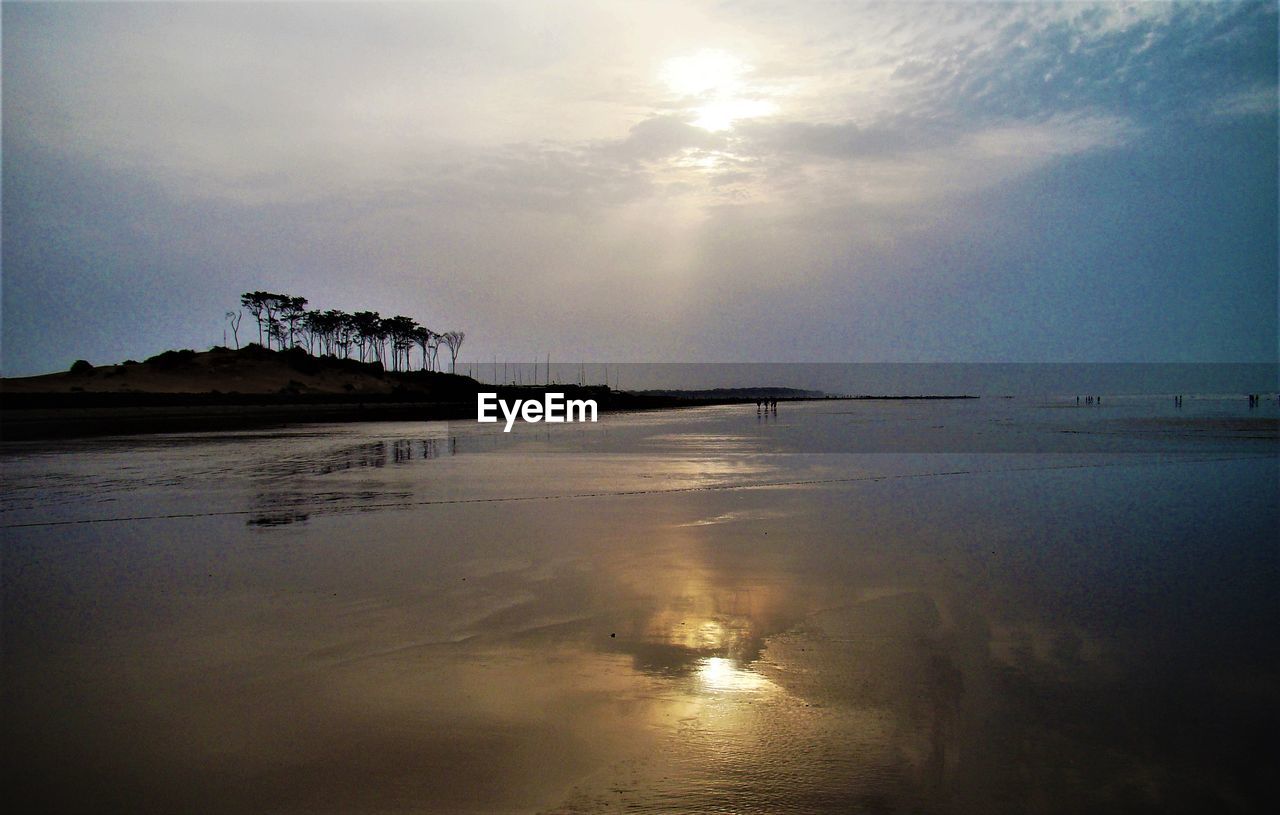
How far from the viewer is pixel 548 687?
259 inches

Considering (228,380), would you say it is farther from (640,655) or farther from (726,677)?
(726,677)

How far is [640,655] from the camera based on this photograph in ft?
24.1

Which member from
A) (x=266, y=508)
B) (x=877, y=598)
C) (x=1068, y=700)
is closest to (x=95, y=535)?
(x=266, y=508)

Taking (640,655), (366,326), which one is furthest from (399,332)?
(640,655)

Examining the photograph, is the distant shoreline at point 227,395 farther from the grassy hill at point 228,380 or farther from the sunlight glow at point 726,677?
the sunlight glow at point 726,677

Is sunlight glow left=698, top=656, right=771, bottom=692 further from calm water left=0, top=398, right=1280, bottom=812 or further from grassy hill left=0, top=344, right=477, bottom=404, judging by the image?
grassy hill left=0, top=344, right=477, bottom=404

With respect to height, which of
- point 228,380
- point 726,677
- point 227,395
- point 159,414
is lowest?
point 726,677

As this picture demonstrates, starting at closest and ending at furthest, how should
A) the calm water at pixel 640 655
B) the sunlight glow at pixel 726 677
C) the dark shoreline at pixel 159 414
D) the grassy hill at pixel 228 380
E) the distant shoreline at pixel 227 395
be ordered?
the calm water at pixel 640 655 < the sunlight glow at pixel 726 677 < the dark shoreline at pixel 159 414 < the distant shoreline at pixel 227 395 < the grassy hill at pixel 228 380

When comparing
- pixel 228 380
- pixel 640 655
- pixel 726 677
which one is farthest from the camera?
pixel 228 380

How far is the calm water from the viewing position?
16.8ft

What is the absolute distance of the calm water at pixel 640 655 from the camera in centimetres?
512

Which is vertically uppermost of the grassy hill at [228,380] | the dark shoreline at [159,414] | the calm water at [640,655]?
the grassy hill at [228,380]

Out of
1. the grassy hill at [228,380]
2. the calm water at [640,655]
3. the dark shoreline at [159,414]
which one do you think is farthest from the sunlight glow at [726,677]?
the grassy hill at [228,380]

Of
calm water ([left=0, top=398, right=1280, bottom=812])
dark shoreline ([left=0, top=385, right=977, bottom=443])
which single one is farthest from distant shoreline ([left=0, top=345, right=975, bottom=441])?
calm water ([left=0, top=398, right=1280, bottom=812])
